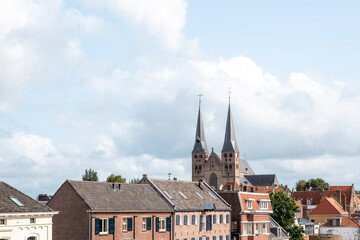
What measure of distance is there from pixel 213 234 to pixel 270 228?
65.2ft

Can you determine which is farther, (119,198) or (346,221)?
(346,221)

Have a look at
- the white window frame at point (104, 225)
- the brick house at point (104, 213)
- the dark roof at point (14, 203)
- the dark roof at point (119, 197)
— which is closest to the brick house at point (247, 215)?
the dark roof at point (119, 197)

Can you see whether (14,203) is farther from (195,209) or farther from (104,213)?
(195,209)

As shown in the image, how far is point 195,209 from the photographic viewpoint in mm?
79812

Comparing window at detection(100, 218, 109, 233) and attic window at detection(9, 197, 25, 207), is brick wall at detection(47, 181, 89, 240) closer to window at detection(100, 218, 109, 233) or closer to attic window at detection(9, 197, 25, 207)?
window at detection(100, 218, 109, 233)

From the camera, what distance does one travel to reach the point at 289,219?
108 metres

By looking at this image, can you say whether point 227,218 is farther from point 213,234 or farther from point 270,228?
point 270,228

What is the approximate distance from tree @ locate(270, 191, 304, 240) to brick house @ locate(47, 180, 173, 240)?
38.8 m

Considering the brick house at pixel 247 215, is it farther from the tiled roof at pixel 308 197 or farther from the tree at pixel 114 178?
the tiled roof at pixel 308 197

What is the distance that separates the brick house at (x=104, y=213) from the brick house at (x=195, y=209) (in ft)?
12.1

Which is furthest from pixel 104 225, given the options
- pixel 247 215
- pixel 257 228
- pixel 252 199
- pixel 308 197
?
pixel 308 197

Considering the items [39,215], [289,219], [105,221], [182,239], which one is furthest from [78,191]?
[289,219]

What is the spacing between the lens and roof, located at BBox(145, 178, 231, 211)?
78.6 meters

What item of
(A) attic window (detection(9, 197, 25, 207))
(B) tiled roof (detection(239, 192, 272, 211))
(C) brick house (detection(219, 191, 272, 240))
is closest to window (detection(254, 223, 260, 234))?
(C) brick house (detection(219, 191, 272, 240))
